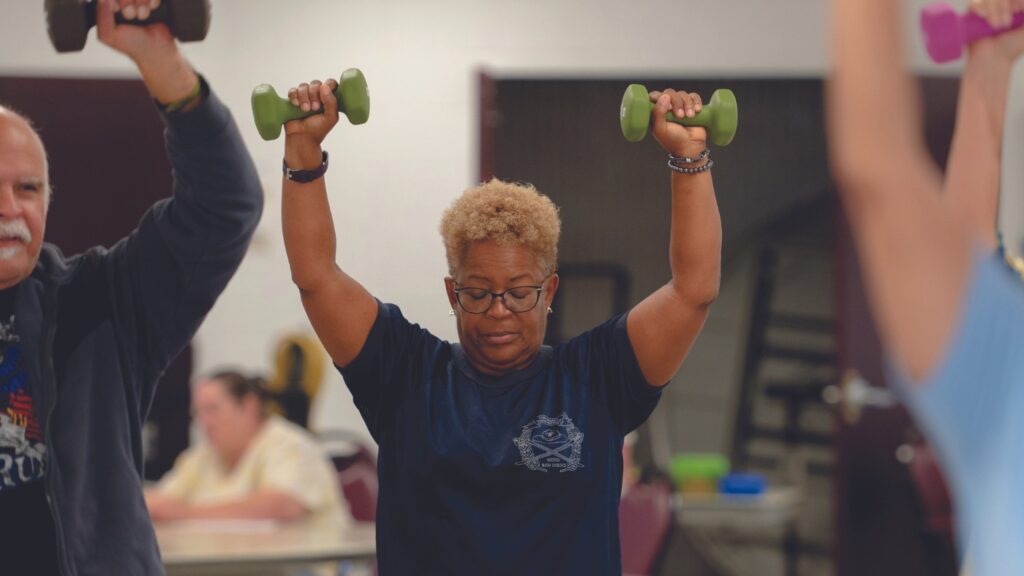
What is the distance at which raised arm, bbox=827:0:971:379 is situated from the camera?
0.84m

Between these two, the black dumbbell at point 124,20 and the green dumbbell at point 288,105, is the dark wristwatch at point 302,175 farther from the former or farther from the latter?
the black dumbbell at point 124,20

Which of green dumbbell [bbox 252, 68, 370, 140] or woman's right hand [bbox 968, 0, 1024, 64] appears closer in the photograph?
woman's right hand [bbox 968, 0, 1024, 64]

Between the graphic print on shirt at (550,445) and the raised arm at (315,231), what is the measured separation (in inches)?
9.5

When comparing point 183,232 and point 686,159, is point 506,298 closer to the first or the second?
point 686,159

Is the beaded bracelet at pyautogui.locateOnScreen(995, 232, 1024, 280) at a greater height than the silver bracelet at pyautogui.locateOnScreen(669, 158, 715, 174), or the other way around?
the silver bracelet at pyautogui.locateOnScreen(669, 158, 715, 174)

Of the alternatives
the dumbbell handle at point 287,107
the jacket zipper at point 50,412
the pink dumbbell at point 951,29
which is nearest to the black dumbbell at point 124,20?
the dumbbell handle at point 287,107

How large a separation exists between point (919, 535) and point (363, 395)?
396cm

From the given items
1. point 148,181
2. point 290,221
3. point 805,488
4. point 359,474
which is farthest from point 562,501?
point 805,488

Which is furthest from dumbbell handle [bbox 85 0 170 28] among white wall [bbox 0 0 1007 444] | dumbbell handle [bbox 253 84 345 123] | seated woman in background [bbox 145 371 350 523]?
white wall [bbox 0 0 1007 444]

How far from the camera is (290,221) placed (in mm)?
1537

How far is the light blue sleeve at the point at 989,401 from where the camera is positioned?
85 centimetres

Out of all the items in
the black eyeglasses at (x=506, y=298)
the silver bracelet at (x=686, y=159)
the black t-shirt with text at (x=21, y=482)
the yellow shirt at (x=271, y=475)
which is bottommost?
the yellow shirt at (x=271, y=475)

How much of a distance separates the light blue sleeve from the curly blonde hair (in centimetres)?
77

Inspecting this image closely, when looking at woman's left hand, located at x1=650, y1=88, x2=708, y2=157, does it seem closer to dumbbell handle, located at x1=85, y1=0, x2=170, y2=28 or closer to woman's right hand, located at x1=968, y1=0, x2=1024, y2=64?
woman's right hand, located at x1=968, y1=0, x2=1024, y2=64
